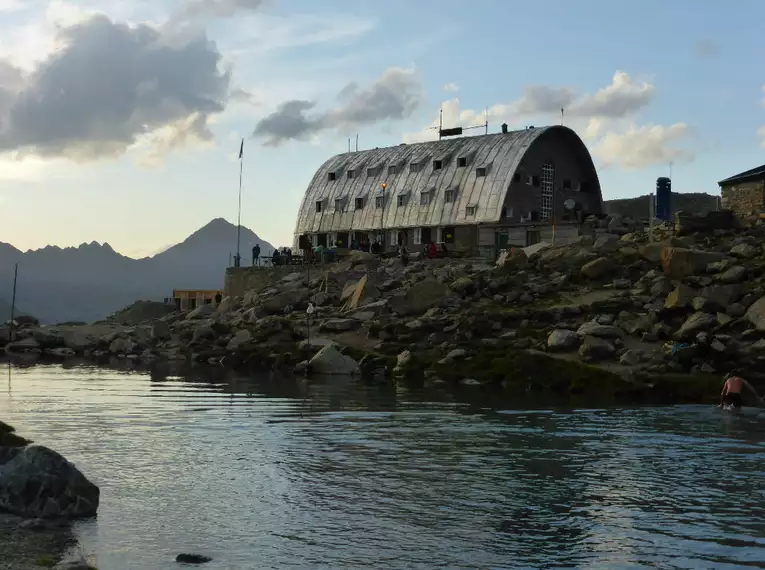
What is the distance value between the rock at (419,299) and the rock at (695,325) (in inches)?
651

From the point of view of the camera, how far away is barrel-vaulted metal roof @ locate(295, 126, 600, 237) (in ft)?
299

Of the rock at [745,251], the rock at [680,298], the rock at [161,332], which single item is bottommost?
the rock at [161,332]

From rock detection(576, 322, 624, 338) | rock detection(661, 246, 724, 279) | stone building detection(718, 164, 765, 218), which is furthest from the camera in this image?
stone building detection(718, 164, 765, 218)

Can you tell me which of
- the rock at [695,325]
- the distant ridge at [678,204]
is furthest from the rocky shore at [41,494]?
the distant ridge at [678,204]

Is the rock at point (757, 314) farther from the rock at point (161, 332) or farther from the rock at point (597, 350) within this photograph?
the rock at point (161, 332)

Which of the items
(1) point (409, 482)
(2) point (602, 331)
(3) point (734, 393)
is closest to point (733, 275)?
(2) point (602, 331)

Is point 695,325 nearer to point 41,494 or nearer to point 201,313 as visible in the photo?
point 41,494

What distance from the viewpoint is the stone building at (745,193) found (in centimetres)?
6991

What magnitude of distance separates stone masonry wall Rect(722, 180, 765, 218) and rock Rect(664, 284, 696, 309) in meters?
19.3

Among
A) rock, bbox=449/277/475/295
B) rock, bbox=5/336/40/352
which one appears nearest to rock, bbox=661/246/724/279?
rock, bbox=449/277/475/295

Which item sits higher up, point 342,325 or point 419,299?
point 419,299

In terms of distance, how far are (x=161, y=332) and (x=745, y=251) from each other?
41.4m

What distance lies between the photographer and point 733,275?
54.7 metres

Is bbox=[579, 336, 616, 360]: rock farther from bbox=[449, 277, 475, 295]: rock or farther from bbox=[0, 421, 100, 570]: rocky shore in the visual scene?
bbox=[0, 421, 100, 570]: rocky shore
